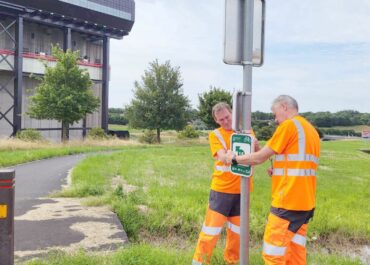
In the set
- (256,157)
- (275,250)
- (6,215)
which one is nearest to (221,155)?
(256,157)

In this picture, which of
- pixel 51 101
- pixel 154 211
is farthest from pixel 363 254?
pixel 51 101

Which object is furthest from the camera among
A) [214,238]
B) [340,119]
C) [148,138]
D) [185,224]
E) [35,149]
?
[340,119]

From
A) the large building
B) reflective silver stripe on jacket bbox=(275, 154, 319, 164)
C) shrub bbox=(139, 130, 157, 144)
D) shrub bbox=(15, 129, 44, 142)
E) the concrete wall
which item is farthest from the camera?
shrub bbox=(139, 130, 157, 144)

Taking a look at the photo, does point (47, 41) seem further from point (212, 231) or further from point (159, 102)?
point (212, 231)

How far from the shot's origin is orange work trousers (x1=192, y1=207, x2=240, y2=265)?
16.1 ft

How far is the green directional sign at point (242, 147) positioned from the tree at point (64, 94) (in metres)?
26.7

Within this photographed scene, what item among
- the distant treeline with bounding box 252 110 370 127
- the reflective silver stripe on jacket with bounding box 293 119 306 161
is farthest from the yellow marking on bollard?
the distant treeline with bounding box 252 110 370 127

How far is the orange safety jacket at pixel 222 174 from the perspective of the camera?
16.4ft

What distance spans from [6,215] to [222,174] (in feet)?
7.61

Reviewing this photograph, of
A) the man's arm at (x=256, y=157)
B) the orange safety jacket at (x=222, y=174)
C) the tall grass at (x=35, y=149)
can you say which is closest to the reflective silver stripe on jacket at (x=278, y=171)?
the man's arm at (x=256, y=157)

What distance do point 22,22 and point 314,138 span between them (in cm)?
3565

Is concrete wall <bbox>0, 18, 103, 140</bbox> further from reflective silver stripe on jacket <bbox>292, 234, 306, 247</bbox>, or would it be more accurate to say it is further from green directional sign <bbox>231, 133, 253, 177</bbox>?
reflective silver stripe on jacket <bbox>292, 234, 306, 247</bbox>

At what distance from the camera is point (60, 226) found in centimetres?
647

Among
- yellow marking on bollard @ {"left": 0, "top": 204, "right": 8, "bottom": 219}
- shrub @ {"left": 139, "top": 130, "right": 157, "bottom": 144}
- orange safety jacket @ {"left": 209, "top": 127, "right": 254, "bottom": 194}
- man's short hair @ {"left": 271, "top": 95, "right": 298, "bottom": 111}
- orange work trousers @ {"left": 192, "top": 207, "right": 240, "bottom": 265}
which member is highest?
man's short hair @ {"left": 271, "top": 95, "right": 298, "bottom": 111}
